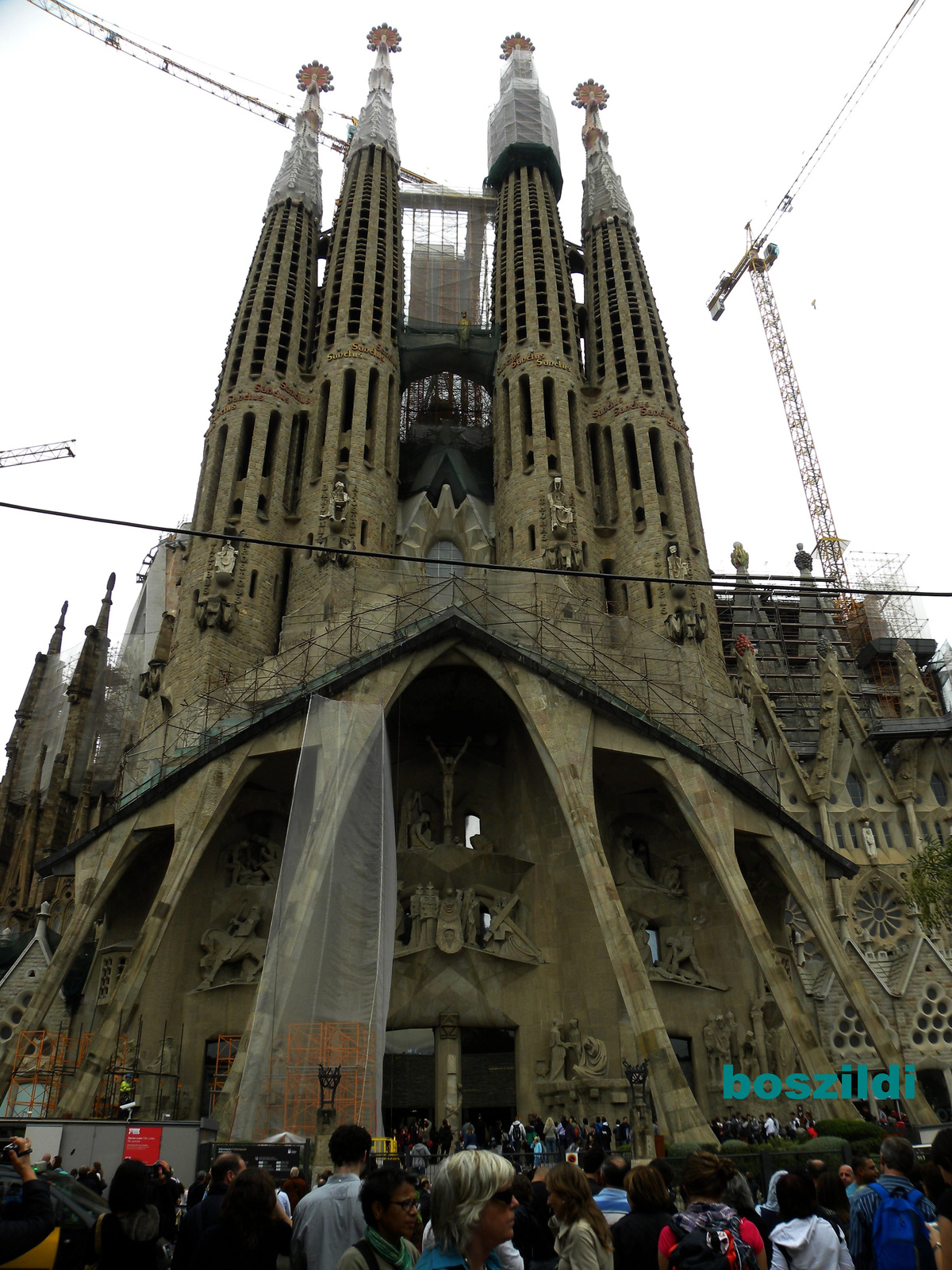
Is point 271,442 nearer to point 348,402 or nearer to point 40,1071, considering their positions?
point 348,402

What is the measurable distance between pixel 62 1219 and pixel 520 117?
46.9 m

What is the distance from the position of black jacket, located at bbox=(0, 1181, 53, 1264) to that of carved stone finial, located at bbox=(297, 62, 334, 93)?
52.6 meters

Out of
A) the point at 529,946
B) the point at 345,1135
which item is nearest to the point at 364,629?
the point at 529,946

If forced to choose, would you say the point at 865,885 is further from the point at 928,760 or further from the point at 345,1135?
the point at 345,1135

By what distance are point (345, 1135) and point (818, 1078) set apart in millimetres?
17692

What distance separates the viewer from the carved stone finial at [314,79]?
47062 millimetres

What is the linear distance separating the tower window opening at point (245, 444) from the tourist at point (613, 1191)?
28384 millimetres

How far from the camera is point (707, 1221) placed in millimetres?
3574

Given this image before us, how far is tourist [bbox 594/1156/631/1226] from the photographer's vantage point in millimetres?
4688

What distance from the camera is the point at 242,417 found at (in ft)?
105

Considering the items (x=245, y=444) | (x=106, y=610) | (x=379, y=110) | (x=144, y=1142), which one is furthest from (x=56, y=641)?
(x=144, y=1142)

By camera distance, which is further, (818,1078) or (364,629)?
(364,629)

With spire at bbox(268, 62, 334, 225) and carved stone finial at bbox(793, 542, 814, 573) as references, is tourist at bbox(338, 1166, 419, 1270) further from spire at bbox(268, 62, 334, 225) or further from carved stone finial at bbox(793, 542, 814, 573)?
carved stone finial at bbox(793, 542, 814, 573)

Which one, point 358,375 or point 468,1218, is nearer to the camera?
point 468,1218
